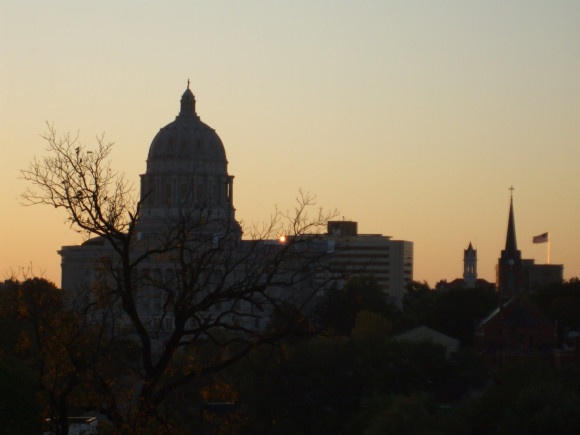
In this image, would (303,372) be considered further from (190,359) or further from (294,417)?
(190,359)

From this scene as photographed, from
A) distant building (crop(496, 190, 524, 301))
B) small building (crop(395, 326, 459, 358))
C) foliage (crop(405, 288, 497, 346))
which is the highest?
distant building (crop(496, 190, 524, 301))

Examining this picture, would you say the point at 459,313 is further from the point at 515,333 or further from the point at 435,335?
the point at 435,335

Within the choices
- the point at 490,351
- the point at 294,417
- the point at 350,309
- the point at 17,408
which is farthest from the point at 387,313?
the point at 17,408

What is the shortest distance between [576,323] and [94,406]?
433ft

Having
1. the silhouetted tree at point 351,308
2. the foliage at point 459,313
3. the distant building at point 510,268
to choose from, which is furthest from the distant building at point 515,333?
the distant building at point 510,268

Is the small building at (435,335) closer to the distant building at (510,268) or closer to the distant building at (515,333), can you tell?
the distant building at (515,333)

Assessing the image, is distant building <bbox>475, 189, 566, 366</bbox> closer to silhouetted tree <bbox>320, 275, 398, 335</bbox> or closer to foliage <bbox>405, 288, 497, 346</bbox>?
foliage <bbox>405, 288, 497, 346</bbox>

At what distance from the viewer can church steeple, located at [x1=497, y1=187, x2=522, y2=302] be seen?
178250 millimetres

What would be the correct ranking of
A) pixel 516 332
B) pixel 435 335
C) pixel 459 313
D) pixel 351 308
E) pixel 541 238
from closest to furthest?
pixel 435 335
pixel 516 332
pixel 351 308
pixel 459 313
pixel 541 238

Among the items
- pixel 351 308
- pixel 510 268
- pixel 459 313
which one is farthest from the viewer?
pixel 510 268

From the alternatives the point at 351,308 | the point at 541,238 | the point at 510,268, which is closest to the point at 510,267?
the point at 510,268

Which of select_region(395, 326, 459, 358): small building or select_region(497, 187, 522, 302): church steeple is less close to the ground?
select_region(497, 187, 522, 302): church steeple

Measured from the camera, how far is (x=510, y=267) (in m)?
182

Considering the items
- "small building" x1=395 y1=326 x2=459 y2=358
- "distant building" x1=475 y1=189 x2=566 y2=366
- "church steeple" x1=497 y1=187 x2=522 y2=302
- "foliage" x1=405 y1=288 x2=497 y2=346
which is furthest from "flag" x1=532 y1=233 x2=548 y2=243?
"small building" x1=395 y1=326 x2=459 y2=358
